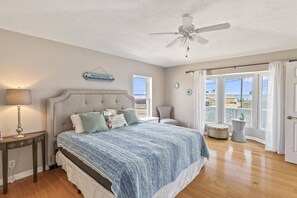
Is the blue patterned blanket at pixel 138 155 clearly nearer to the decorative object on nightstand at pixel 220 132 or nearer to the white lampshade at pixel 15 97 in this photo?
the white lampshade at pixel 15 97

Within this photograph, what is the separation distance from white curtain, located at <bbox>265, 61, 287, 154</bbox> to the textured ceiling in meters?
0.54

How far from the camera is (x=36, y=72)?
2.79 m

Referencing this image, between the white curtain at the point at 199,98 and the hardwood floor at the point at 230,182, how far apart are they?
1567 millimetres

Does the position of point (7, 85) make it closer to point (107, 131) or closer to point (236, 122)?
point (107, 131)

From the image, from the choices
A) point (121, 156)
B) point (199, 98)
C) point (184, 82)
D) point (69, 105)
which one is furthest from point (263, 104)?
point (69, 105)

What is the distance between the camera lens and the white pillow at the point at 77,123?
2.79m

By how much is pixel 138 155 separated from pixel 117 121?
1.52m

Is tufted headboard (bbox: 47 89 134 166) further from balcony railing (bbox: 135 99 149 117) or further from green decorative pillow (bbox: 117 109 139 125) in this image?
balcony railing (bbox: 135 99 149 117)

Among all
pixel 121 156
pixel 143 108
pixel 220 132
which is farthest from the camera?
pixel 143 108

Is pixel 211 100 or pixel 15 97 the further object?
pixel 211 100

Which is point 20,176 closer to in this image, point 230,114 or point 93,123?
point 93,123

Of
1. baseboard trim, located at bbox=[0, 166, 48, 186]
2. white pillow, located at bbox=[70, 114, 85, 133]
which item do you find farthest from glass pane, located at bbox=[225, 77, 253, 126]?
baseboard trim, located at bbox=[0, 166, 48, 186]

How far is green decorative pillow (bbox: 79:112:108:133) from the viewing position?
2778 mm

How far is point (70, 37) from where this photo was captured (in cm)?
285
